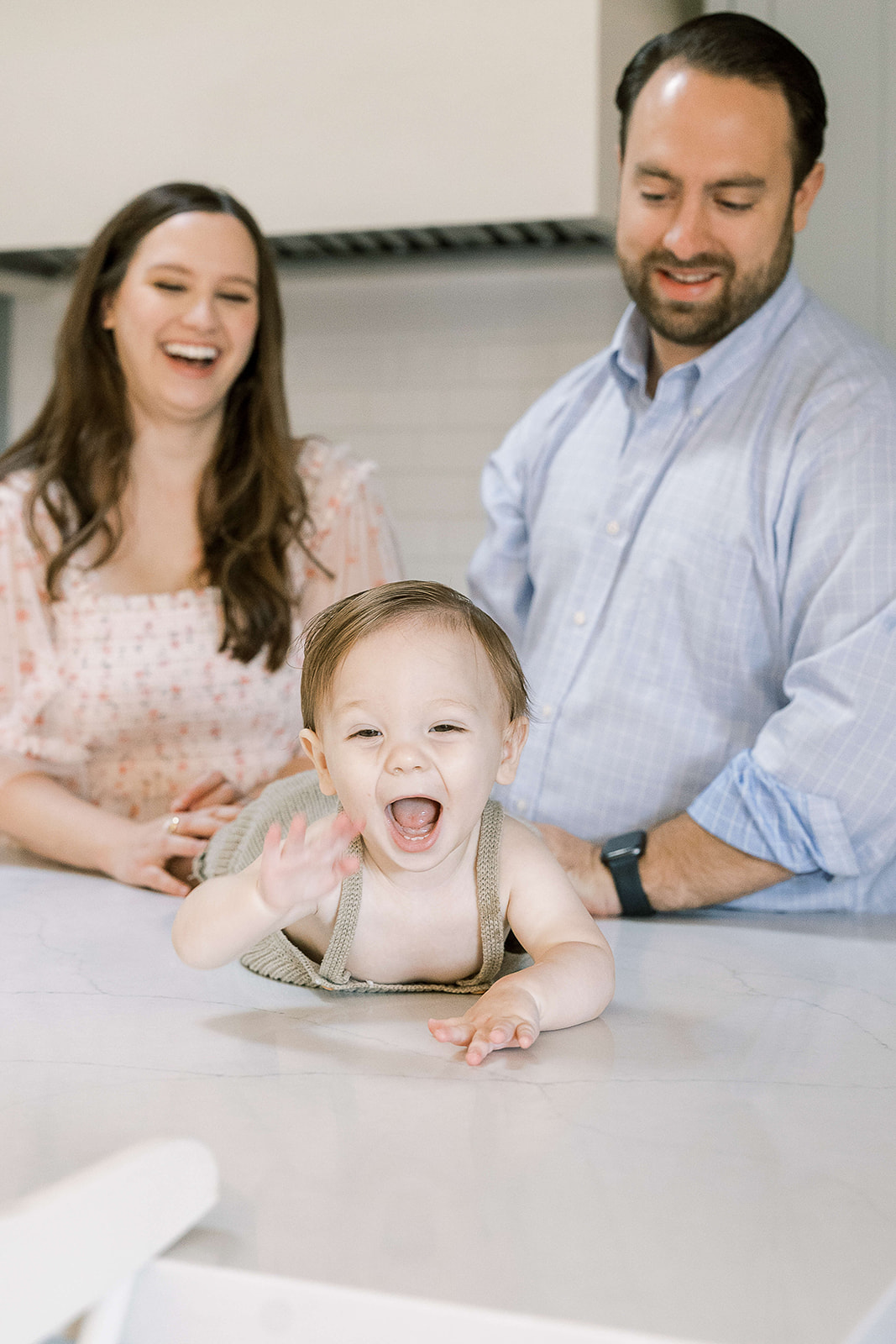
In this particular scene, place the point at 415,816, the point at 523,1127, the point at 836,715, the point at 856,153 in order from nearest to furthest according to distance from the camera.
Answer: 1. the point at 523,1127
2. the point at 415,816
3. the point at 836,715
4. the point at 856,153

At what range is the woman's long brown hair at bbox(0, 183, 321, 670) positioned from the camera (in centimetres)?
164

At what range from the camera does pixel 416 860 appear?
90cm

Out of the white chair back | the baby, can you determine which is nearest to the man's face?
the baby

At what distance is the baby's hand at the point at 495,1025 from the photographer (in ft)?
2.58

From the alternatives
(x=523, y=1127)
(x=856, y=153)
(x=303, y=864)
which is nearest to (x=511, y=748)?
(x=303, y=864)

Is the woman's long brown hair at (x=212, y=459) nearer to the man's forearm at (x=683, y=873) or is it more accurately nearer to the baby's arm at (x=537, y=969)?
the man's forearm at (x=683, y=873)

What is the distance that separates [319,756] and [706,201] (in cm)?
86

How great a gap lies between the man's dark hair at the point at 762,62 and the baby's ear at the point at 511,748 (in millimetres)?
847

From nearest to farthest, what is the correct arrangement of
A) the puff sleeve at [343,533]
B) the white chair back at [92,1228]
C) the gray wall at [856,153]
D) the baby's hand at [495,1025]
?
the white chair back at [92,1228] < the baby's hand at [495,1025] < the puff sleeve at [343,533] < the gray wall at [856,153]

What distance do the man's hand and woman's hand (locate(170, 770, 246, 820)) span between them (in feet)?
1.17

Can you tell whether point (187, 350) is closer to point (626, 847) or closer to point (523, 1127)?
point (626, 847)

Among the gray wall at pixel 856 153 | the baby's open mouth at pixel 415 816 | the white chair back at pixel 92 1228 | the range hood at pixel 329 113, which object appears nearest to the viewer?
the white chair back at pixel 92 1228

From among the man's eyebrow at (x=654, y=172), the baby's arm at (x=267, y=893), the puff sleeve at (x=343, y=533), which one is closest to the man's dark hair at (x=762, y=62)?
the man's eyebrow at (x=654, y=172)

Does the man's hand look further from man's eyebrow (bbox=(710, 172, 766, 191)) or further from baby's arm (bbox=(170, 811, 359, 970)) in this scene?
man's eyebrow (bbox=(710, 172, 766, 191))
